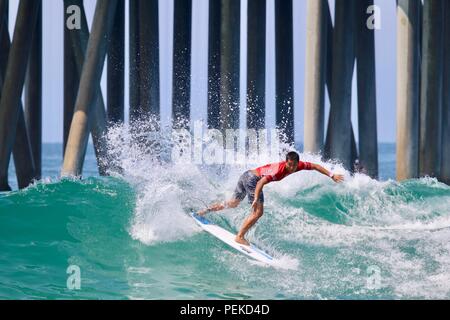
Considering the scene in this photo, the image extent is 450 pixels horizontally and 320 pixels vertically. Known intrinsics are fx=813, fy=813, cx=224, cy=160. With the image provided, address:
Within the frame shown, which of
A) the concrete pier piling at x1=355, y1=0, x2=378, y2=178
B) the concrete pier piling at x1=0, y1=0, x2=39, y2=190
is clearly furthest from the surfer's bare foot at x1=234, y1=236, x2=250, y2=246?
the concrete pier piling at x1=355, y1=0, x2=378, y2=178

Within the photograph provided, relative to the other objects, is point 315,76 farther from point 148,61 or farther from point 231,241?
point 231,241

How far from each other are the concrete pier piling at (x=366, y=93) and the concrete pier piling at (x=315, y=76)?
5.13ft

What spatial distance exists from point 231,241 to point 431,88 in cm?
809

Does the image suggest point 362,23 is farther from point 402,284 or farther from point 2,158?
point 402,284

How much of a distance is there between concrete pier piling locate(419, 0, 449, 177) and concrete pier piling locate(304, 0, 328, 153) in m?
2.33

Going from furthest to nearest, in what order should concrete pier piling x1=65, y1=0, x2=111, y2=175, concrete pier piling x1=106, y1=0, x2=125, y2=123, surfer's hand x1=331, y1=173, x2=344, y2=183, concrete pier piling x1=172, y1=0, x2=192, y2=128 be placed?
concrete pier piling x1=106, y1=0, x2=125, y2=123
concrete pier piling x1=172, y1=0, x2=192, y2=128
concrete pier piling x1=65, y1=0, x2=111, y2=175
surfer's hand x1=331, y1=173, x2=344, y2=183

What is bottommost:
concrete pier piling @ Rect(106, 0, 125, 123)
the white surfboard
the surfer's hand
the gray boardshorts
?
the white surfboard

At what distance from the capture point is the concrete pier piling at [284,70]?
57.7 feet

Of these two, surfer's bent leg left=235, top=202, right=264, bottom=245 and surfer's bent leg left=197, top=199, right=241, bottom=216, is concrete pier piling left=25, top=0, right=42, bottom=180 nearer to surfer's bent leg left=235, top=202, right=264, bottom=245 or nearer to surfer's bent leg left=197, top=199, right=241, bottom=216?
surfer's bent leg left=197, top=199, right=241, bottom=216

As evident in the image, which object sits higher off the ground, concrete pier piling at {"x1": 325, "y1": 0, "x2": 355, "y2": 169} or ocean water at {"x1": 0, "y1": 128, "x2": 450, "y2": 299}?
concrete pier piling at {"x1": 325, "y1": 0, "x2": 355, "y2": 169}

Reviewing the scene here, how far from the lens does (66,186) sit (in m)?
13.6

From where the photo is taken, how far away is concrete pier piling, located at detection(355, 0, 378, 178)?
16703mm

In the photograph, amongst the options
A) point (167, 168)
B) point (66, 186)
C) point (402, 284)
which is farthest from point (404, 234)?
point (66, 186)
